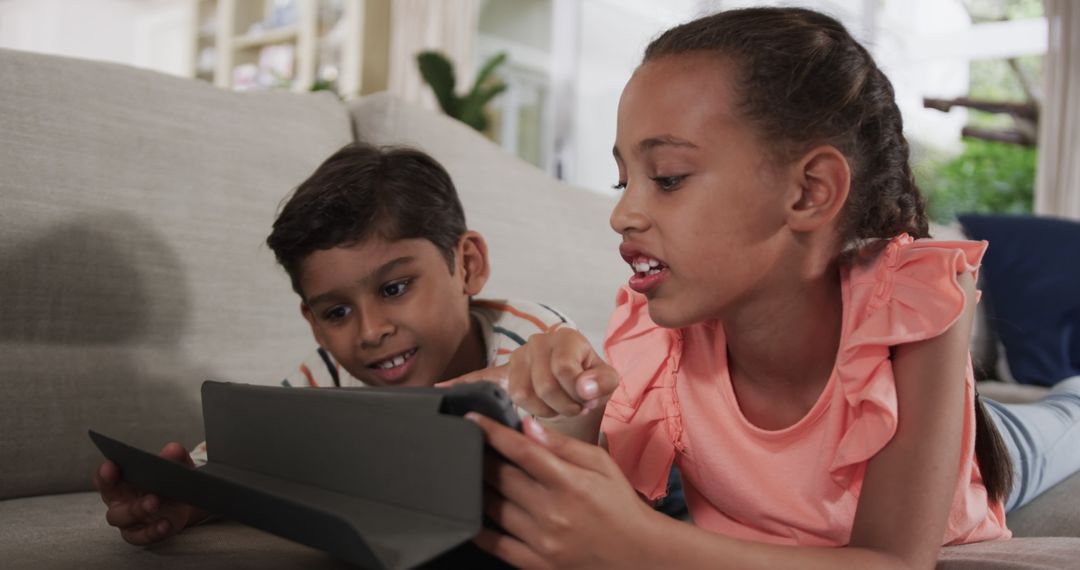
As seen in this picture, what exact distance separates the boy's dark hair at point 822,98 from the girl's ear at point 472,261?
0.53m

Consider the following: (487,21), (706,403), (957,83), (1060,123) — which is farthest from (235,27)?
(706,403)

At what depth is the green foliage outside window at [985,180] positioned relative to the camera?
16.6ft

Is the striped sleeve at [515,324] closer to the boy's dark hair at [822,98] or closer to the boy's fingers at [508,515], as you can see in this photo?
the boy's dark hair at [822,98]

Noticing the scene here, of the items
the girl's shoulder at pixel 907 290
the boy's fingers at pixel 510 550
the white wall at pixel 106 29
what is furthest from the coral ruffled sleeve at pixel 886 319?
the white wall at pixel 106 29

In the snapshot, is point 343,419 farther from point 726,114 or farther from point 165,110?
point 165,110

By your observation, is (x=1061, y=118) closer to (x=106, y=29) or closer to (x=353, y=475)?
(x=353, y=475)

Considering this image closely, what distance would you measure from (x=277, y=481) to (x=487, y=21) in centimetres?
554

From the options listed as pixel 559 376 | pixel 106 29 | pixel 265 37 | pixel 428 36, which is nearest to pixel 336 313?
pixel 559 376

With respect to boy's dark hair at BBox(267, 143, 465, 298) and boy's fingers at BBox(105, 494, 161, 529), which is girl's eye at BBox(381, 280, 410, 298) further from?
boy's fingers at BBox(105, 494, 161, 529)

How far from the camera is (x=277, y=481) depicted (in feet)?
2.17

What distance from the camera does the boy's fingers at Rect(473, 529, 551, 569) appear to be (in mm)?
627

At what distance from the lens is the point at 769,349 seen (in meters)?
0.95

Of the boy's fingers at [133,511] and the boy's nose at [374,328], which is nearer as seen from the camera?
the boy's fingers at [133,511]

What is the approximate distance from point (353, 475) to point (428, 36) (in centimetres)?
519
